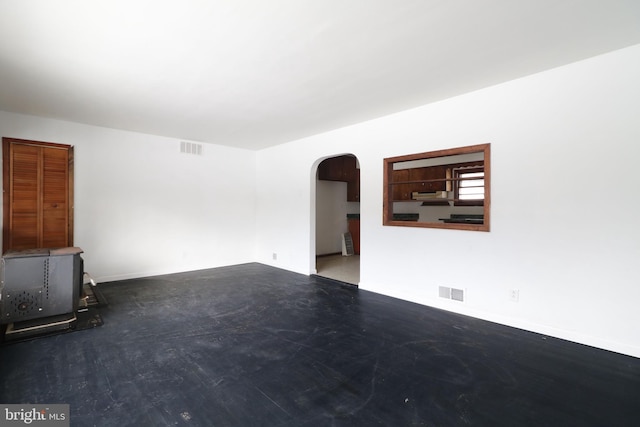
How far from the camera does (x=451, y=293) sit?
3.66 m

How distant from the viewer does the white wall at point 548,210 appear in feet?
8.46

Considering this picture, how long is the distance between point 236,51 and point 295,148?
334 centimetres

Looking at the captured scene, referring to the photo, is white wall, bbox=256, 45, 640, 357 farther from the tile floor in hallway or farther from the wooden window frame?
the tile floor in hallway

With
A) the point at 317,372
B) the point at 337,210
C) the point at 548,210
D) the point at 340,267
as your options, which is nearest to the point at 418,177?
the point at 337,210

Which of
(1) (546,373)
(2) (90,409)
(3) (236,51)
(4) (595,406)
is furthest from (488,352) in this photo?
(3) (236,51)

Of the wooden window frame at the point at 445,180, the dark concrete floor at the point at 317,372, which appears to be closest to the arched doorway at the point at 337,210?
the wooden window frame at the point at 445,180

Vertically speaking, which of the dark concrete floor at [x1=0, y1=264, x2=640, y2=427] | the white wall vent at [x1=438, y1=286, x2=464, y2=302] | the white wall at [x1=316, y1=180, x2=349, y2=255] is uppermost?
the white wall at [x1=316, y1=180, x2=349, y2=255]

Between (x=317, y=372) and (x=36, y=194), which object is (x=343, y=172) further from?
(x=317, y=372)

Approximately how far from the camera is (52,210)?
4449mm

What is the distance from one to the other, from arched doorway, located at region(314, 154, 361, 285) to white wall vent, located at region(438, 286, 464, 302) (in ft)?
11.5

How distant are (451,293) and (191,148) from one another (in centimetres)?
528

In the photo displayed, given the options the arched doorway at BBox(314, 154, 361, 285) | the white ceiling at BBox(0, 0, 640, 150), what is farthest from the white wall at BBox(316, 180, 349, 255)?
the white ceiling at BBox(0, 0, 640, 150)

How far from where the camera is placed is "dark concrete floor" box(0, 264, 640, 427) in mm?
1866

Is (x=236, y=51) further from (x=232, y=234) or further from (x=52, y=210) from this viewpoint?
(x=232, y=234)
